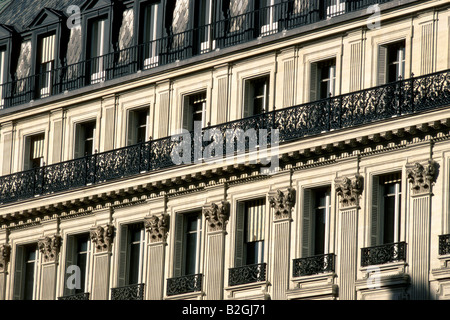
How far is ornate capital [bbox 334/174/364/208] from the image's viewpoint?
5509 cm

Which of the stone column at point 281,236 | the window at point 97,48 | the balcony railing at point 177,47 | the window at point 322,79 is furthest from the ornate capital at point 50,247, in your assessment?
the window at point 322,79

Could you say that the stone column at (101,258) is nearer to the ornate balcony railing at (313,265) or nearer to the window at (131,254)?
the window at (131,254)

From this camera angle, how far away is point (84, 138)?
210 ft

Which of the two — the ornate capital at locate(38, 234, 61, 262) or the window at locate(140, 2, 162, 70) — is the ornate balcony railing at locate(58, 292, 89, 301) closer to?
the ornate capital at locate(38, 234, 61, 262)

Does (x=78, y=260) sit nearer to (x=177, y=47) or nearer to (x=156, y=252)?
(x=156, y=252)

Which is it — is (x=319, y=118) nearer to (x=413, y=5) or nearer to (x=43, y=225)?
(x=413, y=5)

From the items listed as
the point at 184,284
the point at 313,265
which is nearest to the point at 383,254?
the point at 313,265

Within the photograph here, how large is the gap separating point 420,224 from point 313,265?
11.7ft

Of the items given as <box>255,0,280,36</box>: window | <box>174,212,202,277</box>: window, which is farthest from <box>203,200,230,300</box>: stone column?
<box>255,0,280,36</box>: window

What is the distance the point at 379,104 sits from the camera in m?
55.0

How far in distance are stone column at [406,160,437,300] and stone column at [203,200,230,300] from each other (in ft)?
21.5

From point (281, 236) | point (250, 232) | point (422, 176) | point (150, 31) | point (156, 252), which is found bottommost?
point (281, 236)

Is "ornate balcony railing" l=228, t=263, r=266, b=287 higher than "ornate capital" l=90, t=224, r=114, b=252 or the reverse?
the reverse

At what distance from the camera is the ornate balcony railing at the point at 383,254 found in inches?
2112
